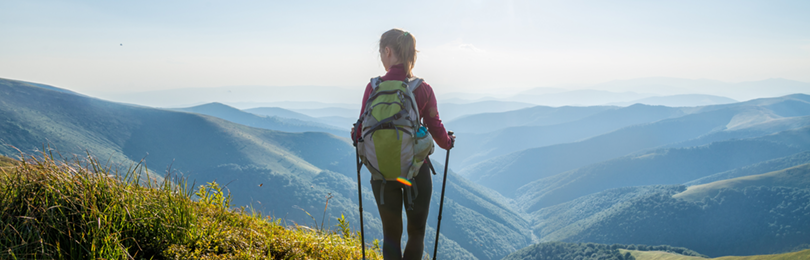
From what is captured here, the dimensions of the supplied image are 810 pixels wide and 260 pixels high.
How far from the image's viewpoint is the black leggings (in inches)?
129

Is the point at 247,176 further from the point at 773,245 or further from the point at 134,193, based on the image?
the point at 773,245

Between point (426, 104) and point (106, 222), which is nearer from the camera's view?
point (106, 222)

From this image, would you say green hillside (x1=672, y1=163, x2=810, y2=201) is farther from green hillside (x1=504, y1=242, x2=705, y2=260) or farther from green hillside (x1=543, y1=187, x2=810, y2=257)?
green hillside (x1=504, y1=242, x2=705, y2=260)

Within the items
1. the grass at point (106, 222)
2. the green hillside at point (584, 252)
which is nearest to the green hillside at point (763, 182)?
the green hillside at point (584, 252)

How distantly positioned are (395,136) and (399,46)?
2.82 ft

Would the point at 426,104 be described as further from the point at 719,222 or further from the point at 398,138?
the point at 719,222

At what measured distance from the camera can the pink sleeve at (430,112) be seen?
3.32m

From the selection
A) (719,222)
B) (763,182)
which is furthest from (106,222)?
(763,182)

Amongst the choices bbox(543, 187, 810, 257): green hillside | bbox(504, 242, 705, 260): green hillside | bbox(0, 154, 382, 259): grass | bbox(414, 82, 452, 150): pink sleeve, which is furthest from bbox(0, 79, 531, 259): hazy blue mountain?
bbox(414, 82, 452, 150): pink sleeve

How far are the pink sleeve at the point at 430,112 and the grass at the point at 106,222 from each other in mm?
1884

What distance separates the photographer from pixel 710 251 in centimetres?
14162

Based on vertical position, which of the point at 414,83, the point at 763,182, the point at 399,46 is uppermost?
the point at 399,46

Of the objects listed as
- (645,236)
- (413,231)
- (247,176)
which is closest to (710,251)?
(645,236)

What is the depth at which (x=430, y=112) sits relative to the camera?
11.0 ft
